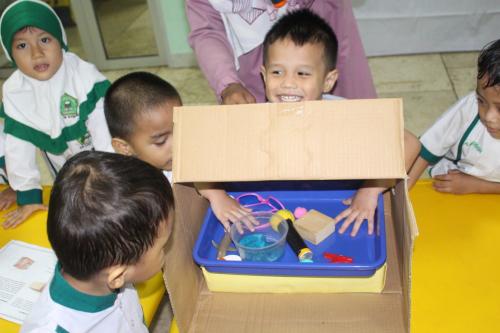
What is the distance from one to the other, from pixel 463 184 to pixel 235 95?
63 cm

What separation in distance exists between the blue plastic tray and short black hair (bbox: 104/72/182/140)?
1.24 feet

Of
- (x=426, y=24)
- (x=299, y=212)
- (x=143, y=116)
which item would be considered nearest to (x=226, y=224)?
(x=299, y=212)

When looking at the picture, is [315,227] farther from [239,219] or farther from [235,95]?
[235,95]

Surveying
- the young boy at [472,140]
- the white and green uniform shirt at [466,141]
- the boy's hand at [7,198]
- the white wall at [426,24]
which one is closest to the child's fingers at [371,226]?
the young boy at [472,140]

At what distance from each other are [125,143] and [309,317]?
2.51 feet

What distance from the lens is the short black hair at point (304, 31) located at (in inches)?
48.1

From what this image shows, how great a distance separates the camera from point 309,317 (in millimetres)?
864

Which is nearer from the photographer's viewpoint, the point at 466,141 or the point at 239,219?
the point at 239,219

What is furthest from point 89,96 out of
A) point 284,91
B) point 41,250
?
point 284,91

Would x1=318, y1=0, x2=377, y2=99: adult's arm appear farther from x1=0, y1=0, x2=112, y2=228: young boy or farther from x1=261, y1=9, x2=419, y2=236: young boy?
x1=0, y1=0, x2=112, y2=228: young boy

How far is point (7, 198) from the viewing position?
1.41 metres

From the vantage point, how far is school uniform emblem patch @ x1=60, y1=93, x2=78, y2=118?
1.56 metres

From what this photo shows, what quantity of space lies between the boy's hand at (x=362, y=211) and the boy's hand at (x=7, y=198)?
0.98 meters

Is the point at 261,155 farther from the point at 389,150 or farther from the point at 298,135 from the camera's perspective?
the point at 389,150
